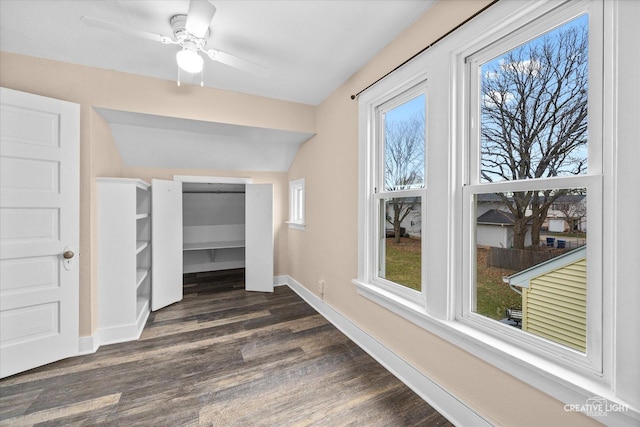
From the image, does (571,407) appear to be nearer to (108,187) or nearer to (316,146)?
(316,146)

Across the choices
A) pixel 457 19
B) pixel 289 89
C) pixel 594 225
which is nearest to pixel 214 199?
pixel 289 89

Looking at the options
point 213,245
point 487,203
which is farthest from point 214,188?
point 487,203

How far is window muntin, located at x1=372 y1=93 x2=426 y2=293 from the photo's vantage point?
1.89 meters

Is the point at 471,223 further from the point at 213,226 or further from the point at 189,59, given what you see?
the point at 213,226

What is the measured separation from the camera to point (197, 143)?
3.36m

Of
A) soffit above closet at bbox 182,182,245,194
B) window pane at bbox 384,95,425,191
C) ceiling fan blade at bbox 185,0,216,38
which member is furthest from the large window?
soffit above closet at bbox 182,182,245,194

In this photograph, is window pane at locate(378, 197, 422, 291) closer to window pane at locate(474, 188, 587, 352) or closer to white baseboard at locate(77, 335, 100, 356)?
window pane at locate(474, 188, 587, 352)

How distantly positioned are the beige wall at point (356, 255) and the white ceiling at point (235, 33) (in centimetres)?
16

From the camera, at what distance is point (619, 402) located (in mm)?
914

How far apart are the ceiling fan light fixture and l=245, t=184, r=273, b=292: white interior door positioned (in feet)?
6.97

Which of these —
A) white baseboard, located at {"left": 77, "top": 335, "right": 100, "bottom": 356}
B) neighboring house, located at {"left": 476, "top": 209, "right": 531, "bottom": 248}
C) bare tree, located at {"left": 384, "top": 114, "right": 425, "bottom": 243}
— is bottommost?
white baseboard, located at {"left": 77, "top": 335, "right": 100, "bottom": 356}

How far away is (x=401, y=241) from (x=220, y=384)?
167 cm

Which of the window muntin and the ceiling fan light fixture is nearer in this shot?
the ceiling fan light fixture

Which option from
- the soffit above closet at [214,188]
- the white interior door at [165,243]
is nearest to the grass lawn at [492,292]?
the white interior door at [165,243]
